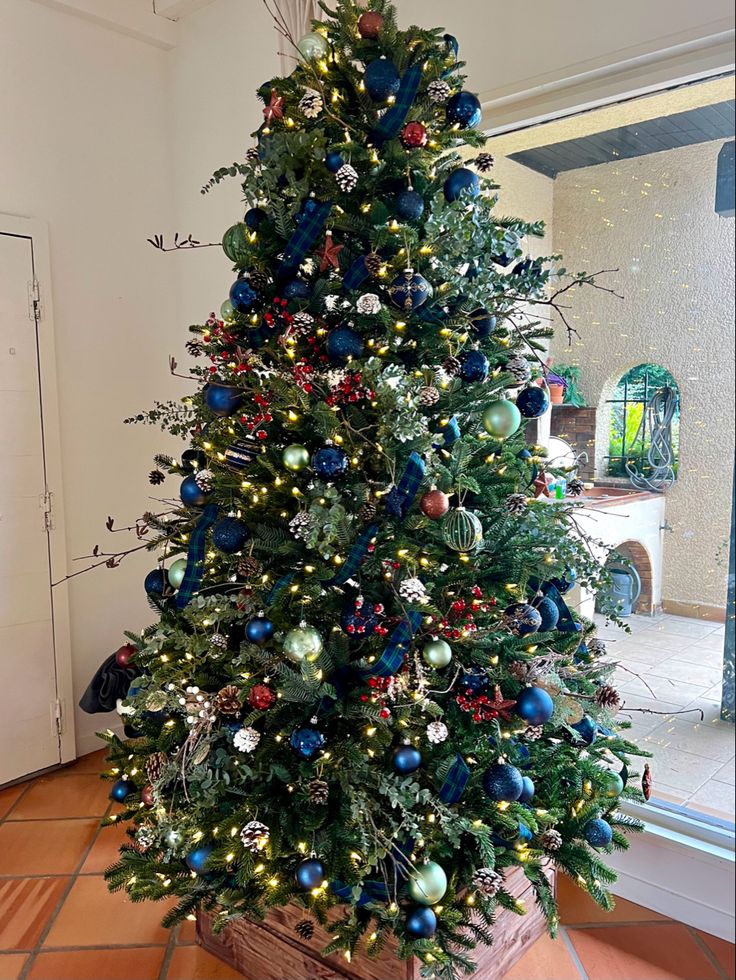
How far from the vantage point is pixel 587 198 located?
229 centimetres

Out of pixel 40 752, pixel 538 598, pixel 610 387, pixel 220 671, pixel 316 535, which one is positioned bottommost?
pixel 40 752

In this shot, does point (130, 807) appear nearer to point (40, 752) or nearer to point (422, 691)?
point (422, 691)

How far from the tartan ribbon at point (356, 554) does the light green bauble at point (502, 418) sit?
38cm

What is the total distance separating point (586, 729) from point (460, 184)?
1.36 m

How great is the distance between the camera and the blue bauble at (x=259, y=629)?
1.72 metres

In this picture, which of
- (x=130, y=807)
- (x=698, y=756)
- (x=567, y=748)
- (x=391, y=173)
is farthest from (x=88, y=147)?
(x=698, y=756)

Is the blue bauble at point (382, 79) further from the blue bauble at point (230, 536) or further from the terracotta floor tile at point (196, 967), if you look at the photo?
the terracotta floor tile at point (196, 967)

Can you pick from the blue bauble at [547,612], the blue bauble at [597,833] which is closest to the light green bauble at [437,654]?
the blue bauble at [547,612]

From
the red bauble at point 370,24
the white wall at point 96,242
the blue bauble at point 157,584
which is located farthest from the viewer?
the white wall at point 96,242

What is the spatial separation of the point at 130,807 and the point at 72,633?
1.28 metres

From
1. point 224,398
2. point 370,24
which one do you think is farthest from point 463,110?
point 224,398

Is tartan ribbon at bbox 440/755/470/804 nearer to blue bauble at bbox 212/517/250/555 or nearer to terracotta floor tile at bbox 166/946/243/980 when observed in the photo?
blue bauble at bbox 212/517/250/555

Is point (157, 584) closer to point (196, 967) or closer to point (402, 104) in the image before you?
point (196, 967)

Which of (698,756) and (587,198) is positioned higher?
(587,198)
